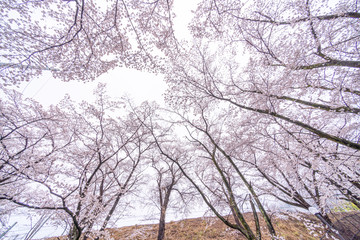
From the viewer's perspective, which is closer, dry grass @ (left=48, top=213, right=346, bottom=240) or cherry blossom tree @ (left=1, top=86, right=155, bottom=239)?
cherry blossom tree @ (left=1, top=86, right=155, bottom=239)

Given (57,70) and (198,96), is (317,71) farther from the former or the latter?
(57,70)

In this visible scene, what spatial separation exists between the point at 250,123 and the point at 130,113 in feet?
18.2

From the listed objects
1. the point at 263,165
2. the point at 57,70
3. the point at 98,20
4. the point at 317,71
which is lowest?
the point at 263,165

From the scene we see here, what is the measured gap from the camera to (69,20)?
3027 millimetres

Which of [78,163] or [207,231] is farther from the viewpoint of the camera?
[207,231]

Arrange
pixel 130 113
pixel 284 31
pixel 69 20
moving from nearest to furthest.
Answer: pixel 69 20
pixel 284 31
pixel 130 113

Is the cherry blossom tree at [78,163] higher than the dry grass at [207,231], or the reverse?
the cherry blossom tree at [78,163]

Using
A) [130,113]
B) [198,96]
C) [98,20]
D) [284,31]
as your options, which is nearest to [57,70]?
[98,20]

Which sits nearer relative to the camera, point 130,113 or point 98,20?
point 98,20

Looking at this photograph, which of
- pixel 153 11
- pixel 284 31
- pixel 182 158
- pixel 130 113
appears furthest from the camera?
pixel 182 158

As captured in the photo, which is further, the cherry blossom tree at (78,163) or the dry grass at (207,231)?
the dry grass at (207,231)

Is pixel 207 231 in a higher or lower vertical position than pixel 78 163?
lower

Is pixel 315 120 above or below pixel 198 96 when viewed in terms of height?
below

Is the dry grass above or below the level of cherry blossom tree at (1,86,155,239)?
below
